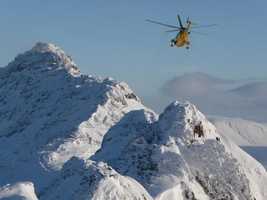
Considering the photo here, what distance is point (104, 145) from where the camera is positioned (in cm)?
7038

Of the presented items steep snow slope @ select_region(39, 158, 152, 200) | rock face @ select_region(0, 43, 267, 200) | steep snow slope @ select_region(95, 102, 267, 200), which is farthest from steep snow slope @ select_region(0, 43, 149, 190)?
steep snow slope @ select_region(39, 158, 152, 200)

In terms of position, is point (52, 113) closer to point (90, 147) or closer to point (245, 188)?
point (90, 147)

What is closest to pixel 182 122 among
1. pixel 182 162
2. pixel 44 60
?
pixel 182 162

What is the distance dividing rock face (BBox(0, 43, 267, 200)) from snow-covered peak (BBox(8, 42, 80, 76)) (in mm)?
456

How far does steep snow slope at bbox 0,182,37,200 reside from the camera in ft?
121

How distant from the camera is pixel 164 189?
54312 mm

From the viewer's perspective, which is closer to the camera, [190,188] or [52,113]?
[190,188]

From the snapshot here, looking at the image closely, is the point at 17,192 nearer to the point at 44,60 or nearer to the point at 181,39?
the point at 181,39

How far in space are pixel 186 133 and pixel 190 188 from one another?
8.35m

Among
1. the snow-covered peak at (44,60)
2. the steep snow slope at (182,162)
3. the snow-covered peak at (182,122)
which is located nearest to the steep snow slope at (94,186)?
the steep snow slope at (182,162)

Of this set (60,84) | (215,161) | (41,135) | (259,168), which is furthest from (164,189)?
(60,84)

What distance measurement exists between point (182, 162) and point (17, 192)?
2439cm

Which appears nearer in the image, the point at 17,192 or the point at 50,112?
the point at 17,192

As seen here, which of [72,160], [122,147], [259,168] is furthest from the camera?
[259,168]
